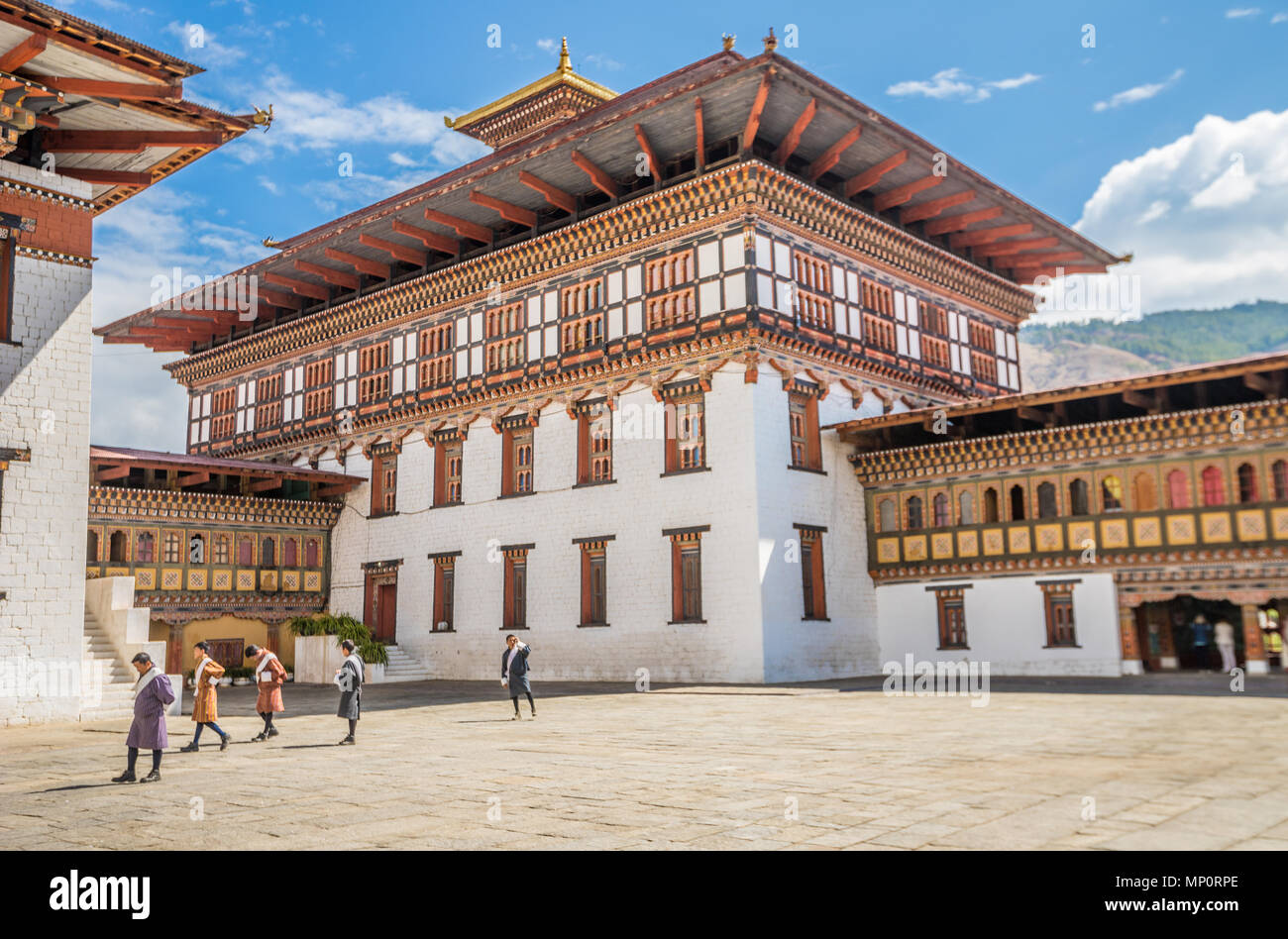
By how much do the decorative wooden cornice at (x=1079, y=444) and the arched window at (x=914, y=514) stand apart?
0.58 meters

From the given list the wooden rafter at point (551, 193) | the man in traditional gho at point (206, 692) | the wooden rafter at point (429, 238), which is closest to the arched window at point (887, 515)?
the wooden rafter at point (551, 193)

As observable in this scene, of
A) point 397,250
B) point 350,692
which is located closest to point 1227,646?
point 350,692

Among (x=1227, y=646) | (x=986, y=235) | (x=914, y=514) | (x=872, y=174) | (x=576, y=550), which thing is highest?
(x=872, y=174)

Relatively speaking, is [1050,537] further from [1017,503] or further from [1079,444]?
[1079,444]

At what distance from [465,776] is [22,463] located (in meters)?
12.3

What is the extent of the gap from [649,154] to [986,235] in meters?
11.7

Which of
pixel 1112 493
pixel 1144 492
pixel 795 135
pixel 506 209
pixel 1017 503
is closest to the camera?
pixel 1144 492

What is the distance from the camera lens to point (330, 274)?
34.4 meters

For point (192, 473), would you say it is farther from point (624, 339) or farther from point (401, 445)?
point (624, 339)

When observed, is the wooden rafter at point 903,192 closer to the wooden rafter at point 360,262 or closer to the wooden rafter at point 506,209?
the wooden rafter at point 506,209

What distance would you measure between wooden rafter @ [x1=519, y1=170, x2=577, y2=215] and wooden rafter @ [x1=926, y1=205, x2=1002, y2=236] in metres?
10.7

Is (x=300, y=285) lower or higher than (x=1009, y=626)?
higher

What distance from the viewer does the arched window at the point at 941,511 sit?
2641 centimetres

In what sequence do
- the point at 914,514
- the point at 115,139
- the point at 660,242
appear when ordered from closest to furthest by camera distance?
the point at 115,139, the point at 660,242, the point at 914,514
